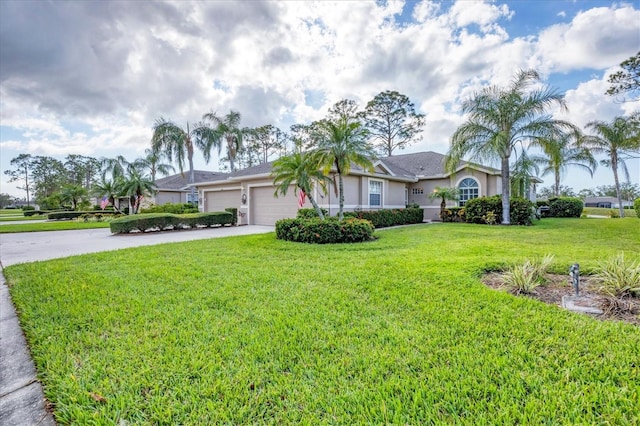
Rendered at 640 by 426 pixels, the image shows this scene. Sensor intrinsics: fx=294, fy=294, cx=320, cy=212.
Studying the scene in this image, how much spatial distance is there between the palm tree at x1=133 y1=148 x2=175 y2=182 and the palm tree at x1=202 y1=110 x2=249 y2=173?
337 inches

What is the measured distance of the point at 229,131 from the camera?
30766mm

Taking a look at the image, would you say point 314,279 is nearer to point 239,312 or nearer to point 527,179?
point 239,312

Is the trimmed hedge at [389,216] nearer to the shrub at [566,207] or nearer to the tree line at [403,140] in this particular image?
the tree line at [403,140]

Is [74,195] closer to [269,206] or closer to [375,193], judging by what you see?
[269,206]

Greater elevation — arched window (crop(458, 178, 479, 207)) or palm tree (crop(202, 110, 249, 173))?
palm tree (crop(202, 110, 249, 173))

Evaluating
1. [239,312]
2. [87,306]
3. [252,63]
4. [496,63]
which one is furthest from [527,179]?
[87,306]

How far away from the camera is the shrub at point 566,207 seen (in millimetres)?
22656

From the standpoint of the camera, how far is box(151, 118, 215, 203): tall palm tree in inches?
1112

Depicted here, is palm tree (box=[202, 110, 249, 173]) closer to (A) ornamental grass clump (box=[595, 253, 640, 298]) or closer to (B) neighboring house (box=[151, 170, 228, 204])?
(B) neighboring house (box=[151, 170, 228, 204])

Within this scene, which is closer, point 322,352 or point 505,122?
point 322,352

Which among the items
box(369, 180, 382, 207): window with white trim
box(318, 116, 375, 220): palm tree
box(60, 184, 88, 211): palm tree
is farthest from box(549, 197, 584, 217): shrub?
box(60, 184, 88, 211): palm tree

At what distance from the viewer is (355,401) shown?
2.20 m

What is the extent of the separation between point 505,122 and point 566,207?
497 inches

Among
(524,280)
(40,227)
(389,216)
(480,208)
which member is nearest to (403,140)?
(480,208)
